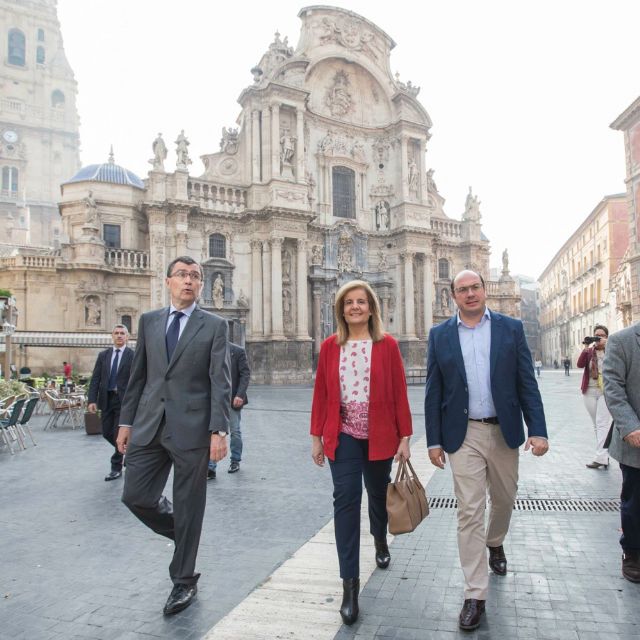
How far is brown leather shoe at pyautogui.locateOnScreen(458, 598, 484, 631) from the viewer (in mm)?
2984

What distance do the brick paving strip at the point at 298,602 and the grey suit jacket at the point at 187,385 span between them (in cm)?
112

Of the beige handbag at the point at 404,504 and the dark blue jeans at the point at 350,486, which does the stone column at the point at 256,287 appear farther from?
the beige handbag at the point at 404,504

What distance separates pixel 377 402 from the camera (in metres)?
3.49

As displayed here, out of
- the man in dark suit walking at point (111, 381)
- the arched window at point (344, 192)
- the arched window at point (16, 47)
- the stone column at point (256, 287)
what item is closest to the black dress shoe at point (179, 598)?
the man in dark suit walking at point (111, 381)

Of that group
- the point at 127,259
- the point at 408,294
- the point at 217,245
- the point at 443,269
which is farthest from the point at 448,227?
the point at 127,259

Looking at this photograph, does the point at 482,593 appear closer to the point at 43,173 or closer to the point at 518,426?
the point at 518,426

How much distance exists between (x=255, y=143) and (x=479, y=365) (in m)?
27.5

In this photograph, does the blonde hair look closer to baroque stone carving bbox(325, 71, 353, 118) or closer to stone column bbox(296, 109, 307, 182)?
stone column bbox(296, 109, 307, 182)

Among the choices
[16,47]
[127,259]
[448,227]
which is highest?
[16,47]

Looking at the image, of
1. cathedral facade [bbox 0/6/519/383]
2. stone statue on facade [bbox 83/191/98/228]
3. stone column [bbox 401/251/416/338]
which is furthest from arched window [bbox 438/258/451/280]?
stone statue on facade [bbox 83/191/98/228]

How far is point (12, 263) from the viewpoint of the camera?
79.7ft

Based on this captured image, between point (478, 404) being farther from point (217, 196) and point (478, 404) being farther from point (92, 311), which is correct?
point (217, 196)

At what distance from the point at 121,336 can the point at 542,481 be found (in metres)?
6.26

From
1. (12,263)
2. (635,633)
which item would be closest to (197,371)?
(635,633)
